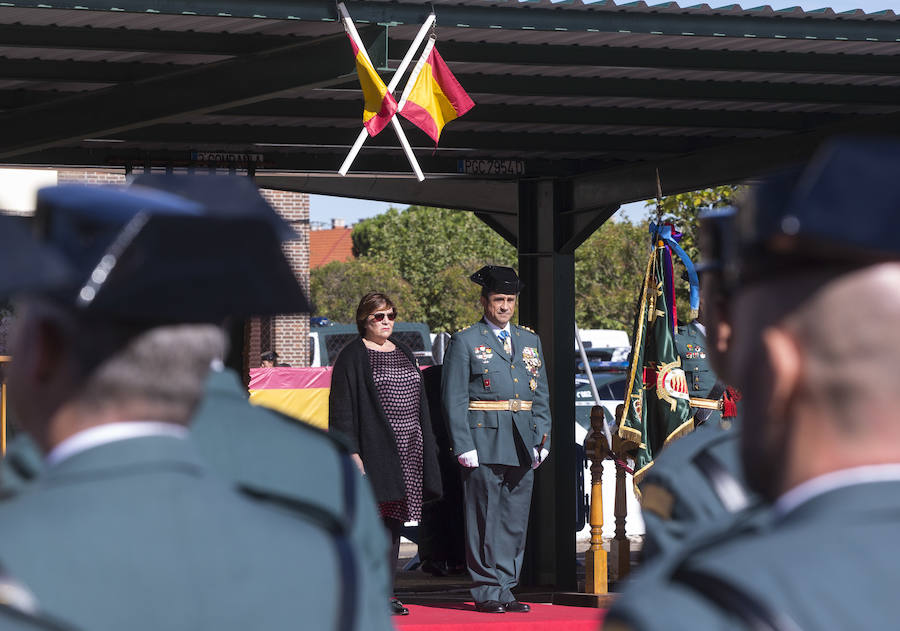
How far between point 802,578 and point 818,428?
0.17m

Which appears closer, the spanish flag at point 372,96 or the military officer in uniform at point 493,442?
the spanish flag at point 372,96

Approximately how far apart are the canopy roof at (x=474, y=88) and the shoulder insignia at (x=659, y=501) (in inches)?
168

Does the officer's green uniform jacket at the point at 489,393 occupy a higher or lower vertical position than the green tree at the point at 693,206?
lower

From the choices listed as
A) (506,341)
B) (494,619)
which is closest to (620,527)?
(494,619)

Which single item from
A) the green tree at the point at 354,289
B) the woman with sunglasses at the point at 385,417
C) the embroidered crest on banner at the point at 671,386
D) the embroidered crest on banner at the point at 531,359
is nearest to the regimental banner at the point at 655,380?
the embroidered crest on banner at the point at 671,386

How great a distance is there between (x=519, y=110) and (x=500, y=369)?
1.60 metres

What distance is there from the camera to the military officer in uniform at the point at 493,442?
28.2ft

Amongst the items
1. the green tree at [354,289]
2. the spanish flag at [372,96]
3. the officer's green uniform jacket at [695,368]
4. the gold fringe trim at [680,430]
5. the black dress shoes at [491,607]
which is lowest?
the black dress shoes at [491,607]

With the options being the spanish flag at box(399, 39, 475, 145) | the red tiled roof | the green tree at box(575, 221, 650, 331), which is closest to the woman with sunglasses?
the spanish flag at box(399, 39, 475, 145)

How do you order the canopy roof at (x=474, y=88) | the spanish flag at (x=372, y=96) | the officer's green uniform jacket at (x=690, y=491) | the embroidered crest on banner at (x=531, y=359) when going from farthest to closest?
the embroidered crest on banner at (x=531, y=359), the canopy roof at (x=474, y=88), the spanish flag at (x=372, y=96), the officer's green uniform jacket at (x=690, y=491)

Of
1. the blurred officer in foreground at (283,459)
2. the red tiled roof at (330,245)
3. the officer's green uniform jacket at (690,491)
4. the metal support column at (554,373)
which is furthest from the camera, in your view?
the red tiled roof at (330,245)

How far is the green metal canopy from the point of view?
22.2 feet

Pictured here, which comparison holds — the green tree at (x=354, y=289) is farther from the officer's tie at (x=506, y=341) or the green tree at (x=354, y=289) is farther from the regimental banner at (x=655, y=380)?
the regimental banner at (x=655, y=380)

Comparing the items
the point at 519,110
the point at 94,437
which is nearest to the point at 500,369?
the point at 519,110
